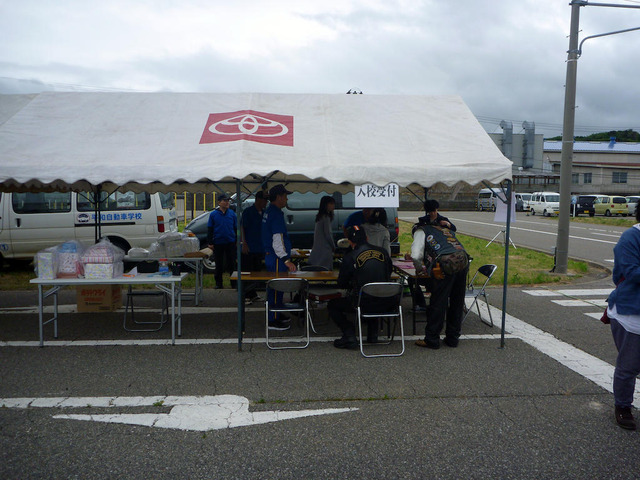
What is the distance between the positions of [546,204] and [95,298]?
36222 millimetres

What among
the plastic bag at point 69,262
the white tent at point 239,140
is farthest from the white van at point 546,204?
the plastic bag at point 69,262

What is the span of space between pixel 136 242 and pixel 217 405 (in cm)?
719

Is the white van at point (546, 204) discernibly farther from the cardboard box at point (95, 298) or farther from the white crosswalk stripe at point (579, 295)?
the cardboard box at point (95, 298)

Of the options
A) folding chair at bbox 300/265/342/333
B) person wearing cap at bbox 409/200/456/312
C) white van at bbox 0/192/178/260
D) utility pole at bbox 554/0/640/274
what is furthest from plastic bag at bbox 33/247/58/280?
utility pole at bbox 554/0/640/274

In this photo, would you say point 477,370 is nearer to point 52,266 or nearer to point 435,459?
point 435,459

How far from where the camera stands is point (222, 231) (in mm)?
9164

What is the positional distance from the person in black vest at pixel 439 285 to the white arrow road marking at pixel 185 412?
1.93 metres

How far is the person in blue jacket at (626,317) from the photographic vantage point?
3664 mm

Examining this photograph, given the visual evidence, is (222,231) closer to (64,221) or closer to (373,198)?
(373,198)

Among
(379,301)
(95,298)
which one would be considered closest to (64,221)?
(95,298)

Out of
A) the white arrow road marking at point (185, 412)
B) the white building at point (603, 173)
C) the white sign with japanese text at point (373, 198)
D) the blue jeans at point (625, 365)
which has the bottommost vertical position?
the white arrow road marking at point (185, 412)

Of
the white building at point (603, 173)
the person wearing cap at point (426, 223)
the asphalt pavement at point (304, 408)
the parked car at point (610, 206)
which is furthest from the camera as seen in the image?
the white building at point (603, 173)

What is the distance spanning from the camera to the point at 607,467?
333 cm

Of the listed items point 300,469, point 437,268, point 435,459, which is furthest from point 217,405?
point 437,268
